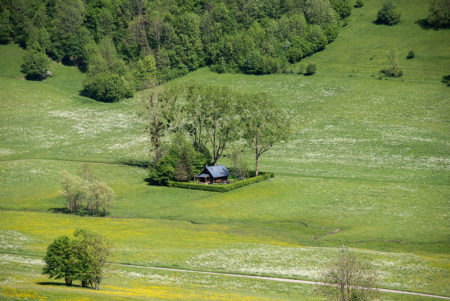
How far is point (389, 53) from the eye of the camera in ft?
554

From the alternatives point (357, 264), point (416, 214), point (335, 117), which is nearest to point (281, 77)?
point (335, 117)

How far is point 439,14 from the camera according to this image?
174 metres

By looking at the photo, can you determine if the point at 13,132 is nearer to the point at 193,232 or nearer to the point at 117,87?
the point at 117,87

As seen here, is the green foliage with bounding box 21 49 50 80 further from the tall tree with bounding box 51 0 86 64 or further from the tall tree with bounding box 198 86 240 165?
the tall tree with bounding box 198 86 240 165

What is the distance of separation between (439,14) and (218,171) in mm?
107434

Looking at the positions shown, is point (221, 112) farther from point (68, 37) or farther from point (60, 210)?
point (68, 37)

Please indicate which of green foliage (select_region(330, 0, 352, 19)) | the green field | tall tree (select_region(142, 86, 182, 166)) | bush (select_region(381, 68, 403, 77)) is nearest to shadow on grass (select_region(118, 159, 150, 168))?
the green field

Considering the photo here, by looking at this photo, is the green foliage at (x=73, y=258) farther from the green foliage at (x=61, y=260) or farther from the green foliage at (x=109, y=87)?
the green foliage at (x=109, y=87)

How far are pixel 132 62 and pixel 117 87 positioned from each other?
22631mm

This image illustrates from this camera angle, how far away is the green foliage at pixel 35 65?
17662 cm

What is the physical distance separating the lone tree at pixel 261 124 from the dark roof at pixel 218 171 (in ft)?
19.5

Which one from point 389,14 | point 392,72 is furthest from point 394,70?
point 389,14

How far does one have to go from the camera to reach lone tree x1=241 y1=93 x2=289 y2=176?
106625 mm

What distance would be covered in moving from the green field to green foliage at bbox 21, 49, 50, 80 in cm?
381
